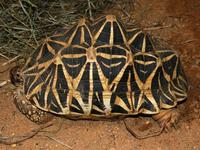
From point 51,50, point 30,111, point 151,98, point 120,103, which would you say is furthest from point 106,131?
point 51,50

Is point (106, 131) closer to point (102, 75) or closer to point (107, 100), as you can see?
point (107, 100)

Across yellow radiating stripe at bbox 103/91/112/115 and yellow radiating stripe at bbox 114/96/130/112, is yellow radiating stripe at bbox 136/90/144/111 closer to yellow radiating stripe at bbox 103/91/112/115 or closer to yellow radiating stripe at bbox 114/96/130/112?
yellow radiating stripe at bbox 114/96/130/112

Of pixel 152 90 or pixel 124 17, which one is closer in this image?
pixel 152 90

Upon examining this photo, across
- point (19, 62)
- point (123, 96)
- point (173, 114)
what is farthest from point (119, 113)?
point (19, 62)

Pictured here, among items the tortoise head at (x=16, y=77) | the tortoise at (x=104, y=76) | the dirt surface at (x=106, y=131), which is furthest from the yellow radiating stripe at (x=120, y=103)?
the tortoise head at (x=16, y=77)

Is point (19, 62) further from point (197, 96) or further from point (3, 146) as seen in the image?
point (197, 96)

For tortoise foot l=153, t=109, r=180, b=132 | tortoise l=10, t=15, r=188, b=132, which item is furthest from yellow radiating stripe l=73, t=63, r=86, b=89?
tortoise foot l=153, t=109, r=180, b=132
